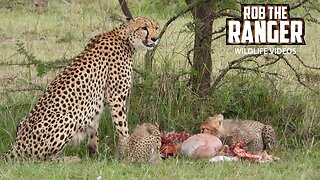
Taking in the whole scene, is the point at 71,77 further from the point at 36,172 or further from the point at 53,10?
the point at 53,10

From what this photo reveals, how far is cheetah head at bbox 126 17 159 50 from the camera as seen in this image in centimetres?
614

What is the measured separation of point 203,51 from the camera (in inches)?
271

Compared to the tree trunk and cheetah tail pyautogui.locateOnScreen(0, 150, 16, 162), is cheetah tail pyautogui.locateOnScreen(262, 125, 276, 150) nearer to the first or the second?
the tree trunk

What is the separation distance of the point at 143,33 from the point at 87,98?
0.68 metres

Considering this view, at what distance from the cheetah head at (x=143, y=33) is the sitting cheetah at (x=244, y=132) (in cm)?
76

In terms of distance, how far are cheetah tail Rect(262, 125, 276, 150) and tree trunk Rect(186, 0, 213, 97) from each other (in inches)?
32.7

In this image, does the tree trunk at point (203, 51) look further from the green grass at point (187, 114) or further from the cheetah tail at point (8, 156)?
the cheetah tail at point (8, 156)

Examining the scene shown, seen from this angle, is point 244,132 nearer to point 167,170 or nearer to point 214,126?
point 214,126

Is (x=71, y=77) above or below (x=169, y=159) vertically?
above

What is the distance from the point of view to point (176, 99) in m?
6.63

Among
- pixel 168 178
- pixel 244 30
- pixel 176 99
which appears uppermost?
pixel 244 30

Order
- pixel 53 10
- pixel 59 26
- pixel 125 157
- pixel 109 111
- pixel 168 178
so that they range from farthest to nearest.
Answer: pixel 53 10, pixel 59 26, pixel 109 111, pixel 125 157, pixel 168 178

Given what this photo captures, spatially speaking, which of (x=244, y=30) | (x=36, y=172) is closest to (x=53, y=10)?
(x=244, y=30)

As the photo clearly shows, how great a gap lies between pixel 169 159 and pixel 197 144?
9.2 inches
